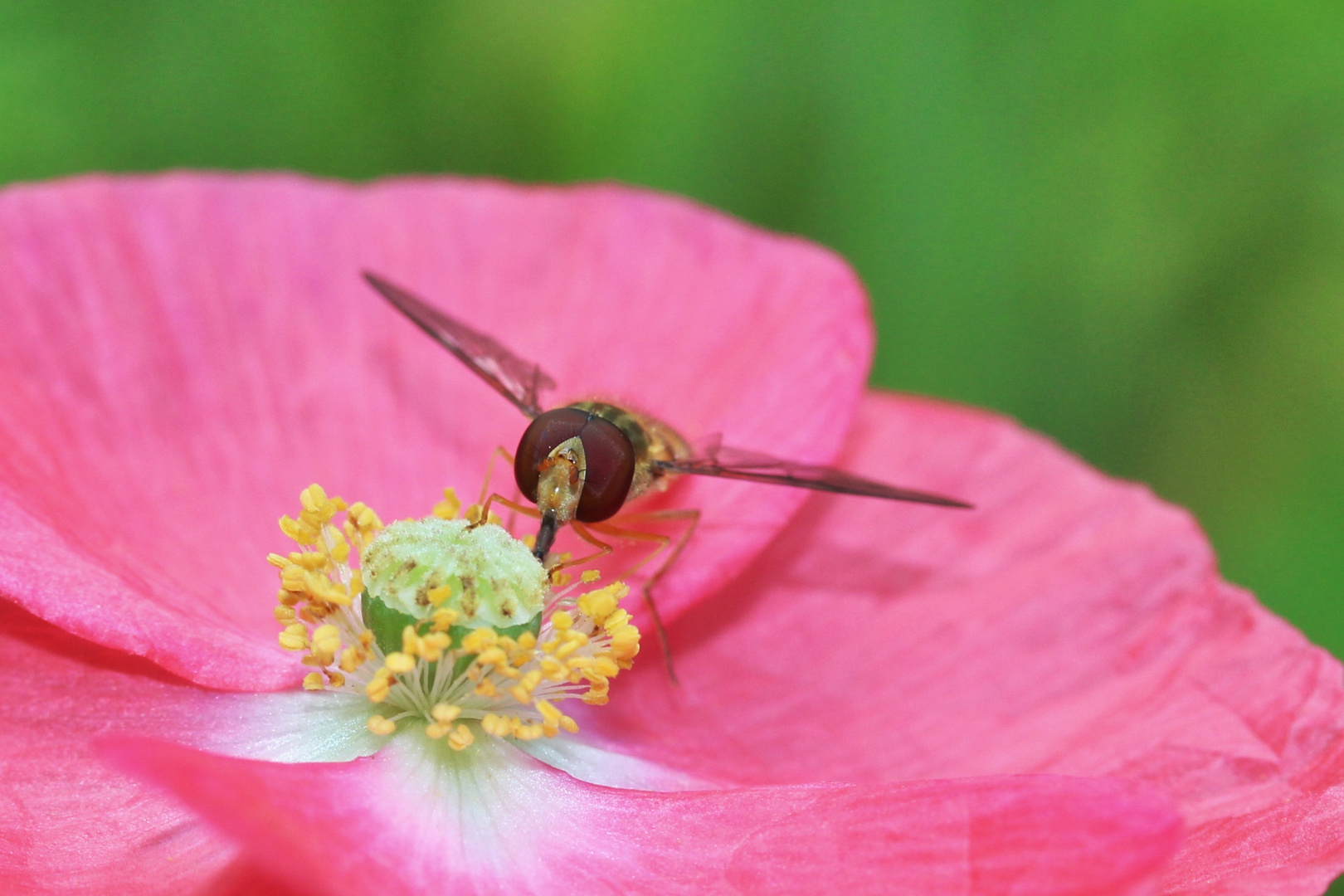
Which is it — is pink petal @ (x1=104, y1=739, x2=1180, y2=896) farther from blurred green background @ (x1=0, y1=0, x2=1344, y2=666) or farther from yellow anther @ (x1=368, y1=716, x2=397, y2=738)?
blurred green background @ (x1=0, y1=0, x2=1344, y2=666)

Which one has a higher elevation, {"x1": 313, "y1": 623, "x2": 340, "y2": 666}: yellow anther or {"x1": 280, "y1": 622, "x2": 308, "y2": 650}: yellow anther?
{"x1": 313, "y1": 623, "x2": 340, "y2": 666}: yellow anther

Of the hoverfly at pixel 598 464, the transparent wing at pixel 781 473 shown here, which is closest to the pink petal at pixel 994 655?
the hoverfly at pixel 598 464

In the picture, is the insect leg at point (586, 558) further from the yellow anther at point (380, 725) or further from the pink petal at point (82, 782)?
the pink petal at point (82, 782)

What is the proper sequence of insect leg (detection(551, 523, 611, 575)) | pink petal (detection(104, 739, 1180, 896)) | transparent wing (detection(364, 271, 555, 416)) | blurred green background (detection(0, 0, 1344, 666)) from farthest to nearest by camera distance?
1. blurred green background (detection(0, 0, 1344, 666))
2. transparent wing (detection(364, 271, 555, 416))
3. insect leg (detection(551, 523, 611, 575))
4. pink petal (detection(104, 739, 1180, 896))

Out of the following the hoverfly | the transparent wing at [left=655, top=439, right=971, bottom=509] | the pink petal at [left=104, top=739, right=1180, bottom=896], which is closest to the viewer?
the pink petal at [left=104, top=739, right=1180, bottom=896]

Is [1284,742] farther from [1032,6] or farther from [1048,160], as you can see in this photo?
[1032,6]

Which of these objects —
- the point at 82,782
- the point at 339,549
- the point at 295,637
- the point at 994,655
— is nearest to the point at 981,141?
the point at 994,655

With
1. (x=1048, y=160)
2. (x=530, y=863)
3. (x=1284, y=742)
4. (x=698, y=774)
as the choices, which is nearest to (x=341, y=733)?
(x=530, y=863)

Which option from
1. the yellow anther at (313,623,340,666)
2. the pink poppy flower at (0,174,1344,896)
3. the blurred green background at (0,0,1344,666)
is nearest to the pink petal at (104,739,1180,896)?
the pink poppy flower at (0,174,1344,896)

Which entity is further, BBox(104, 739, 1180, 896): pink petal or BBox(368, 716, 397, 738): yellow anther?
Answer: BBox(368, 716, 397, 738): yellow anther
